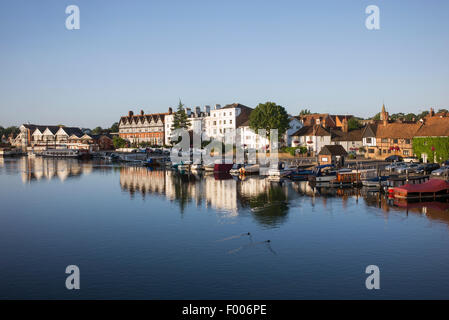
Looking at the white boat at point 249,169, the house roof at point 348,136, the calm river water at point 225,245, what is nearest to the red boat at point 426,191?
the calm river water at point 225,245

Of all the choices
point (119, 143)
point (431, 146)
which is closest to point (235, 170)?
point (431, 146)

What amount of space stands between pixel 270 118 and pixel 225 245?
83.6 metres

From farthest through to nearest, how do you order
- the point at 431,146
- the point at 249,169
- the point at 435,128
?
the point at 249,169 < the point at 435,128 < the point at 431,146

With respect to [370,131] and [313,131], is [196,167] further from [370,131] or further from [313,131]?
[370,131]

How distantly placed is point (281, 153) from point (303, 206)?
6291 cm

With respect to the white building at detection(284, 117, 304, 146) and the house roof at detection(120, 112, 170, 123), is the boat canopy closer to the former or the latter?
the white building at detection(284, 117, 304, 146)

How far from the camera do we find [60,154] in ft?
608

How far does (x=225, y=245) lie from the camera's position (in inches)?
1391

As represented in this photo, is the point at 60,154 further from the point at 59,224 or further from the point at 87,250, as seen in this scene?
the point at 87,250

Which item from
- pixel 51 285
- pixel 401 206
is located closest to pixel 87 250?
pixel 51 285

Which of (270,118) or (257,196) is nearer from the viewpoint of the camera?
(257,196)

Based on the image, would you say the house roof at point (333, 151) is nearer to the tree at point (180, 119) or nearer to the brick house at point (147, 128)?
the tree at point (180, 119)

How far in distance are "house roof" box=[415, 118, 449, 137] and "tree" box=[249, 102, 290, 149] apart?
36.4 metres
